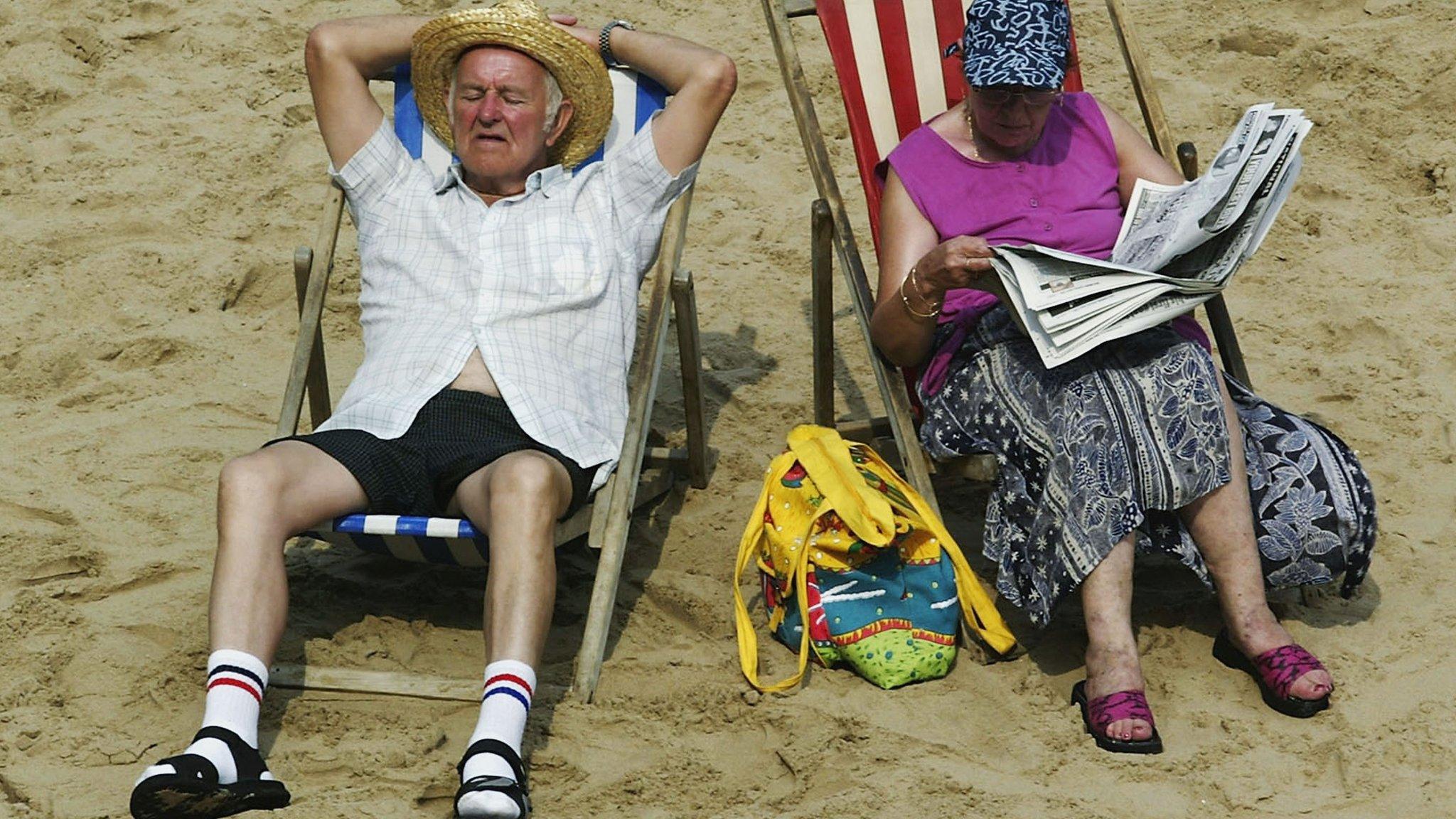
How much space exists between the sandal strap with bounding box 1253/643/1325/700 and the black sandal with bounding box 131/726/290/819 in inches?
77.0

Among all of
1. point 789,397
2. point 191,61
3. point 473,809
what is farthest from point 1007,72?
point 191,61

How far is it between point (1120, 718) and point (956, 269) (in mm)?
960

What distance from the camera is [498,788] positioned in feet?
10.1

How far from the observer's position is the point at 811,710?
3518 mm

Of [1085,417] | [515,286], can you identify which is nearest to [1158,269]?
[1085,417]

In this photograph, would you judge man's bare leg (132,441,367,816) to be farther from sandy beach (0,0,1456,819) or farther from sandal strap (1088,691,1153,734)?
sandal strap (1088,691,1153,734)

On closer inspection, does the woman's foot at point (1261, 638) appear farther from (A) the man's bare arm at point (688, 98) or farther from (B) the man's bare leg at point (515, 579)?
(A) the man's bare arm at point (688, 98)

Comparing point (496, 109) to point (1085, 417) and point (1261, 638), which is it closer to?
point (1085, 417)

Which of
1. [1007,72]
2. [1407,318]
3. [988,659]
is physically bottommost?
[1407,318]

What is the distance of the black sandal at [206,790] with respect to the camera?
3.00m

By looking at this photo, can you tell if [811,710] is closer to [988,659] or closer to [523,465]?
[988,659]

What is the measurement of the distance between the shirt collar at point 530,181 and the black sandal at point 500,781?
1489 millimetres

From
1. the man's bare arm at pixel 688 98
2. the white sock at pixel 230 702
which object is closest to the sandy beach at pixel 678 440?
the white sock at pixel 230 702

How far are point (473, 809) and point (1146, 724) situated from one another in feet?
4.33
